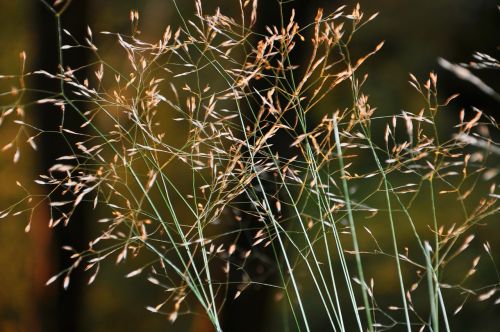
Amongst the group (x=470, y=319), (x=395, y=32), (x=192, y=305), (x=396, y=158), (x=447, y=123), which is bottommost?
(x=192, y=305)

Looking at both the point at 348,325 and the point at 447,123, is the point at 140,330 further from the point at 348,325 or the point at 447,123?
the point at 447,123

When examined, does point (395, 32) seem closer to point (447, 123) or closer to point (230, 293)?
point (447, 123)

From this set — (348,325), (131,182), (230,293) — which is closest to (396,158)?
(230,293)

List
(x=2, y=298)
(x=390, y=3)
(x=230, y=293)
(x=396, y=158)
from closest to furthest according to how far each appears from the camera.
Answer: (x=396, y=158)
(x=230, y=293)
(x=2, y=298)
(x=390, y=3)

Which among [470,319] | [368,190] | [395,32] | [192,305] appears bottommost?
[192,305]

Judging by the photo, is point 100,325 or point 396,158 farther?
point 100,325

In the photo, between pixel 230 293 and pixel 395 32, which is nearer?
pixel 230 293

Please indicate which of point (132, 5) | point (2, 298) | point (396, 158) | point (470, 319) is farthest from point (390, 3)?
point (396, 158)

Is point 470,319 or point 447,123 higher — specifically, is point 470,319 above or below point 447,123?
below

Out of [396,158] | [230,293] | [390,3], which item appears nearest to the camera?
[396,158]
